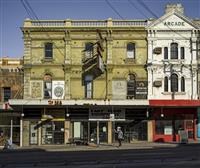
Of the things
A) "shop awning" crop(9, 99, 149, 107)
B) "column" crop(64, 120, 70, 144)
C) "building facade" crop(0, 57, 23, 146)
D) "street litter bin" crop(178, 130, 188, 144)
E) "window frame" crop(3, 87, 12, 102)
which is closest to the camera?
"street litter bin" crop(178, 130, 188, 144)

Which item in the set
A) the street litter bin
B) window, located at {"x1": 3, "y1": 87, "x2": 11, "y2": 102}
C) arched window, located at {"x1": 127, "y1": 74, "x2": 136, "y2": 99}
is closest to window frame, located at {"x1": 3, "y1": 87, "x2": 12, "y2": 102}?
window, located at {"x1": 3, "y1": 87, "x2": 11, "y2": 102}

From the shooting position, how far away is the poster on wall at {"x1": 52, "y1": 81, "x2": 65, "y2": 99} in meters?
36.2

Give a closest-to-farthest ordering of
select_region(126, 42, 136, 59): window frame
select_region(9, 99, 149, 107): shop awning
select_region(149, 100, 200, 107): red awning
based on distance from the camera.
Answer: select_region(9, 99, 149, 107): shop awning, select_region(149, 100, 200, 107): red awning, select_region(126, 42, 136, 59): window frame

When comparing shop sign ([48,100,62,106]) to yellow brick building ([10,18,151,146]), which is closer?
shop sign ([48,100,62,106])

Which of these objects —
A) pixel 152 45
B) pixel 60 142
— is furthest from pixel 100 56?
pixel 60 142

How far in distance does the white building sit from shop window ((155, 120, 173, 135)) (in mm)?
2085

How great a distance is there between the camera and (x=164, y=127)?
119 ft

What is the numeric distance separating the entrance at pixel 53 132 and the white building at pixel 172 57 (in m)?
8.17

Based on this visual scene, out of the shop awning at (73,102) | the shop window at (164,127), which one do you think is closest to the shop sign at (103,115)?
the shop awning at (73,102)

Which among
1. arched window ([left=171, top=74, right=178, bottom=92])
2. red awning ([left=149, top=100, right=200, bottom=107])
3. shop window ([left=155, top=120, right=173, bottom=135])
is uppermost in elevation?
arched window ([left=171, top=74, right=178, bottom=92])

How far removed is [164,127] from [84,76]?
26.9 ft

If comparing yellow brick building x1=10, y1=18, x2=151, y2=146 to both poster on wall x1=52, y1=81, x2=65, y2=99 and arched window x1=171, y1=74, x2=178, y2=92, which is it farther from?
arched window x1=171, y1=74, x2=178, y2=92

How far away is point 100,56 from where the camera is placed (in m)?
34.7

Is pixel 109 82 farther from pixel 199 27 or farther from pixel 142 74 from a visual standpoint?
pixel 199 27
